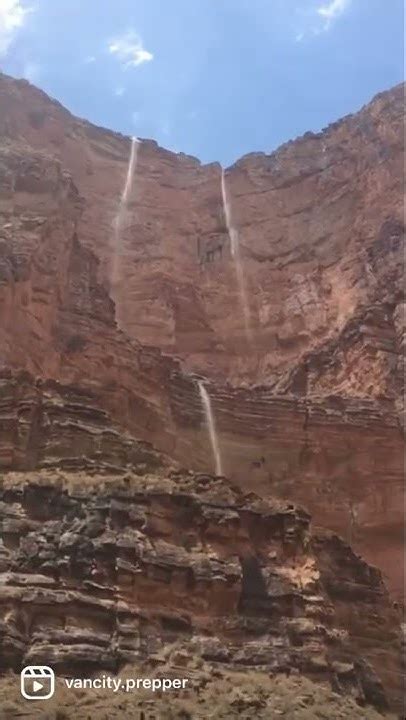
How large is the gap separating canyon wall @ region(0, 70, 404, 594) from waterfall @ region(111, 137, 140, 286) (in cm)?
25

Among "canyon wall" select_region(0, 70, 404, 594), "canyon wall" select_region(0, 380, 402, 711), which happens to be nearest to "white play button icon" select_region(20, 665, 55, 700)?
"canyon wall" select_region(0, 380, 402, 711)

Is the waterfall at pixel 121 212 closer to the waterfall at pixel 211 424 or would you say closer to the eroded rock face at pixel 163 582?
the waterfall at pixel 211 424

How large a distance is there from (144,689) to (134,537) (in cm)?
349

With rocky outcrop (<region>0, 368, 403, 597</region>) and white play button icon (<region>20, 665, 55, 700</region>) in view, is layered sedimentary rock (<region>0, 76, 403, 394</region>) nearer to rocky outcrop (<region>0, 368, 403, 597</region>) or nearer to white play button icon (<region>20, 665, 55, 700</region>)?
rocky outcrop (<region>0, 368, 403, 597</region>)

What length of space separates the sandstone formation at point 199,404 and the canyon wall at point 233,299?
11 centimetres

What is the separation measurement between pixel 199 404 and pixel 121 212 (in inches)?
1090

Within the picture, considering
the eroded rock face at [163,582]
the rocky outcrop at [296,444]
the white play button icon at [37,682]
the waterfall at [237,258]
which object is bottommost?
the white play button icon at [37,682]

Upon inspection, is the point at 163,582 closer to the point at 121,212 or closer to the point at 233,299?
the point at 233,299

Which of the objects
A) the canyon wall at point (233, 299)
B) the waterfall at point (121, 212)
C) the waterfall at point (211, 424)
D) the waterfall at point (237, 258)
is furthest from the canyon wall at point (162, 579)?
the waterfall at point (121, 212)

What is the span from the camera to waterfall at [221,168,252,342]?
50872 millimetres

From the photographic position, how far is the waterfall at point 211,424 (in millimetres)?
32062

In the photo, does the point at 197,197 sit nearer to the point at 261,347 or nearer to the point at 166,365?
the point at 261,347

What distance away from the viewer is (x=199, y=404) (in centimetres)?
3341

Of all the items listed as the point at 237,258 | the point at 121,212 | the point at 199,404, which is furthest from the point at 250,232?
the point at 199,404
